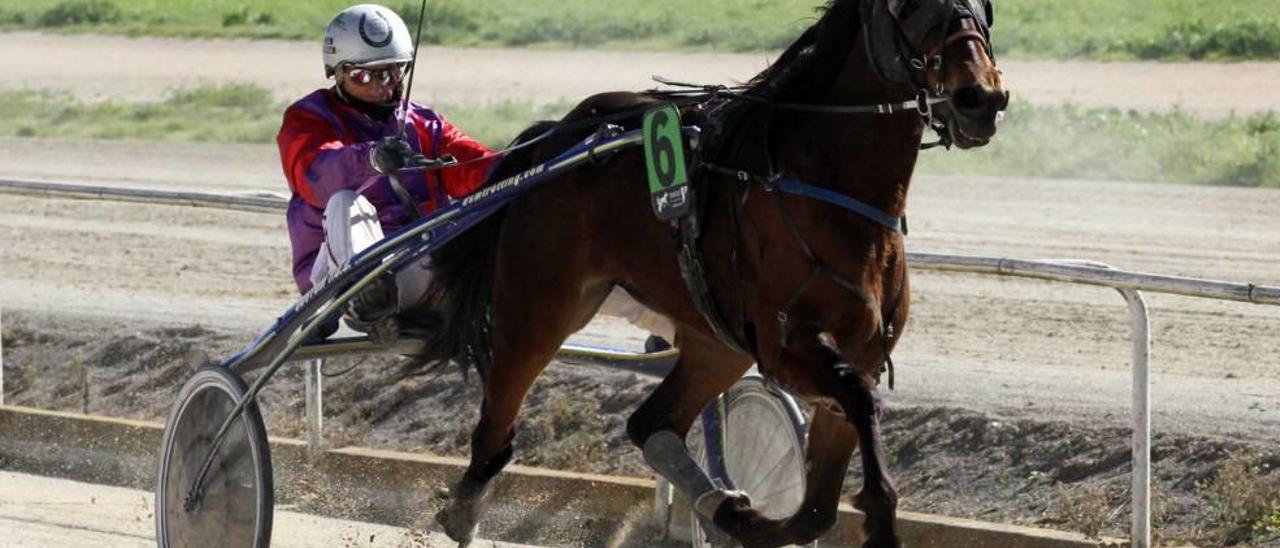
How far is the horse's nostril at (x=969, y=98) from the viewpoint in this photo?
4.70 metres

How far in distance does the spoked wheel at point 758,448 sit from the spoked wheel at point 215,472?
1242mm

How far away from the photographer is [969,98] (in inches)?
185

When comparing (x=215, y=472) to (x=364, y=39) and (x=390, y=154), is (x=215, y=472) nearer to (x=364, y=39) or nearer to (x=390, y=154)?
(x=390, y=154)

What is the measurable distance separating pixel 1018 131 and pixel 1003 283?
855 centimetres

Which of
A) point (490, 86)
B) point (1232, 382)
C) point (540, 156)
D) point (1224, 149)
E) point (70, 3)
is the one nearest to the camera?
point (540, 156)

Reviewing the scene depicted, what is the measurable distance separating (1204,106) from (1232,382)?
1342 centimetres

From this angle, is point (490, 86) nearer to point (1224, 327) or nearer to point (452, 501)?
point (1224, 327)

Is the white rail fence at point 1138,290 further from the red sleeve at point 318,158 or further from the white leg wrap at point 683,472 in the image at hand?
the red sleeve at point 318,158

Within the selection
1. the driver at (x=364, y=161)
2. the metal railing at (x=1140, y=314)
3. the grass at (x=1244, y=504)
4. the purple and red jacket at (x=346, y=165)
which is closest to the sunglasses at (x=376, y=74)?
the driver at (x=364, y=161)

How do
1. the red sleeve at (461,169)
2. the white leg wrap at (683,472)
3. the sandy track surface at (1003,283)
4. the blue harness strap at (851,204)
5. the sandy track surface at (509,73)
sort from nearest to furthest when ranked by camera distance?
the blue harness strap at (851,204)
the white leg wrap at (683,472)
the red sleeve at (461,169)
the sandy track surface at (1003,283)
the sandy track surface at (509,73)

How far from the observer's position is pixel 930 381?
28.9 feet

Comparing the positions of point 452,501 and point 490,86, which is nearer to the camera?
point 452,501

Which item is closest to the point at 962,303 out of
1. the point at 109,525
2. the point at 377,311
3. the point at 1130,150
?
the point at 109,525

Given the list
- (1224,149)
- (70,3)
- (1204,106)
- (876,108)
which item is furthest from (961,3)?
(70,3)
